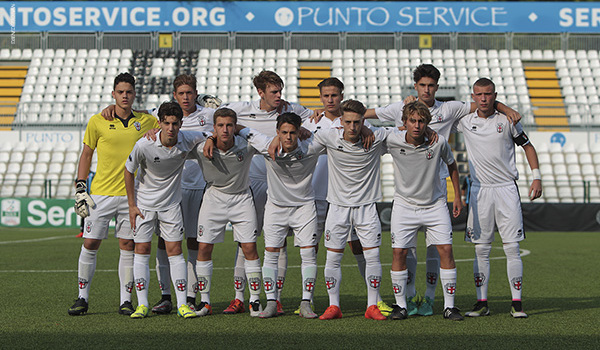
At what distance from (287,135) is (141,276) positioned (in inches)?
73.6

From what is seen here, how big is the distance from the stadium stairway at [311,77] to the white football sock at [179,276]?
2062cm

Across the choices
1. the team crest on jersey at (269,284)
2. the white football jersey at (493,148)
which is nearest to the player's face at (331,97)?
the white football jersey at (493,148)

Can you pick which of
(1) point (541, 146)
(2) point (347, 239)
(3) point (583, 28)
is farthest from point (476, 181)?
(3) point (583, 28)

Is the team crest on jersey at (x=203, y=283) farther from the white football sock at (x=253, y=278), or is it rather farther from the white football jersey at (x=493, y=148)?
the white football jersey at (x=493, y=148)

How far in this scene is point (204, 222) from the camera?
6.98m

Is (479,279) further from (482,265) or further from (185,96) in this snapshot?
(185,96)

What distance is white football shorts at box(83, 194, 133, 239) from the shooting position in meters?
6.95

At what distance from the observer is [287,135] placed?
21.4 feet

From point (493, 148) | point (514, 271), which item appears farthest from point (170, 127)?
point (514, 271)

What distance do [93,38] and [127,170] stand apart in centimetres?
2546

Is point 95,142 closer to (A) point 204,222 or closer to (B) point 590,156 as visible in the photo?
(A) point 204,222

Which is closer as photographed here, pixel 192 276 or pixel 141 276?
pixel 141 276

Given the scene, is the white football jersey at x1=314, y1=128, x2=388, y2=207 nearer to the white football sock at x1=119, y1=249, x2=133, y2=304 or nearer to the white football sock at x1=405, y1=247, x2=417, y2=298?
the white football sock at x1=405, y1=247, x2=417, y2=298

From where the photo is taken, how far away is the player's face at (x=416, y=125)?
6.48m
